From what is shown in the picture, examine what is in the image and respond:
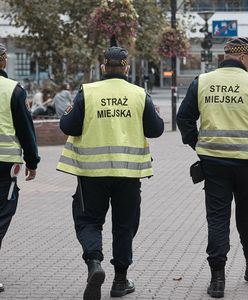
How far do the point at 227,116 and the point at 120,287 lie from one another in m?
1.51

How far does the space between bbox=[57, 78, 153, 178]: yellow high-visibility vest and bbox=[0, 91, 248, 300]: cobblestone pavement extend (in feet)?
3.18

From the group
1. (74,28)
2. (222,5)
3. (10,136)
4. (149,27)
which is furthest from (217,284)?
(222,5)

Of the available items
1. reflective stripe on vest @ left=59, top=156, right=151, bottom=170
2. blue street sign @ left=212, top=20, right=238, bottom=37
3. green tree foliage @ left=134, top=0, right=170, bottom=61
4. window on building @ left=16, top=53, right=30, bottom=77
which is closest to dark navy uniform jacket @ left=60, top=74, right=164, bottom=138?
reflective stripe on vest @ left=59, top=156, right=151, bottom=170

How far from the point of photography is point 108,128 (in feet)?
20.2

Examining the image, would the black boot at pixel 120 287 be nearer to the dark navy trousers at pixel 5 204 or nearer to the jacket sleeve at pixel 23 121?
the dark navy trousers at pixel 5 204

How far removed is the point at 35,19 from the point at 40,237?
15147 millimetres

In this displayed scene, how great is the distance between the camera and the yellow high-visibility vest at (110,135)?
616cm

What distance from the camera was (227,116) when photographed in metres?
6.34

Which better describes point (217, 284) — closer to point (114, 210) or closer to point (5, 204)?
point (114, 210)

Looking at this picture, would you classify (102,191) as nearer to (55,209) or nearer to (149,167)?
(149,167)

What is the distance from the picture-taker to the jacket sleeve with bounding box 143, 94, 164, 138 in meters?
6.27

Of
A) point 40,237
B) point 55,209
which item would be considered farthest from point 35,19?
point 40,237

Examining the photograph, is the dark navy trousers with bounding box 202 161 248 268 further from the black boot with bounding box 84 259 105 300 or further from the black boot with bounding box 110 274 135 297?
the black boot with bounding box 84 259 105 300

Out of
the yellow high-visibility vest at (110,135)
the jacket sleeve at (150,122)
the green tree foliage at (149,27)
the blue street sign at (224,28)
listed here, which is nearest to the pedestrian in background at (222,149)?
the jacket sleeve at (150,122)
